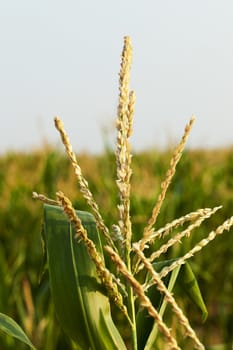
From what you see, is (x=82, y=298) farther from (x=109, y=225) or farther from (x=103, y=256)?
(x=109, y=225)

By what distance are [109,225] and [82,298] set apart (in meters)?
2.85

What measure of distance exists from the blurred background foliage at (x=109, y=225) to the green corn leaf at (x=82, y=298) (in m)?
2.09

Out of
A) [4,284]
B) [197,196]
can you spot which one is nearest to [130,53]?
[4,284]

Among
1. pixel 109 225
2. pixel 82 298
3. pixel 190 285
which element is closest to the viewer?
pixel 82 298

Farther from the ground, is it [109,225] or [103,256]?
[109,225]

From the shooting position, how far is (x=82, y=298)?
0.91 metres

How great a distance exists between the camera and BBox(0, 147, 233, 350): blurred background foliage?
3.46 m

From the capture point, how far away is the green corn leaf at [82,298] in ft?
2.98

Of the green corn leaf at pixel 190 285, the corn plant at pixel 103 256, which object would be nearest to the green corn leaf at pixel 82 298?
the corn plant at pixel 103 256

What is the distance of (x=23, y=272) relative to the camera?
3969 mm

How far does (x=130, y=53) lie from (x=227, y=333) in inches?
109

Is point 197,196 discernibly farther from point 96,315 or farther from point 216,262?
point 96,315

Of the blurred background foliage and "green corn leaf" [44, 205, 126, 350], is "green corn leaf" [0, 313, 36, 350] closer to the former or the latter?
"green corn leaf" [44, 205, 126, 350]

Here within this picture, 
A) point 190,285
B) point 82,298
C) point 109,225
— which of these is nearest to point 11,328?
point 82,298
